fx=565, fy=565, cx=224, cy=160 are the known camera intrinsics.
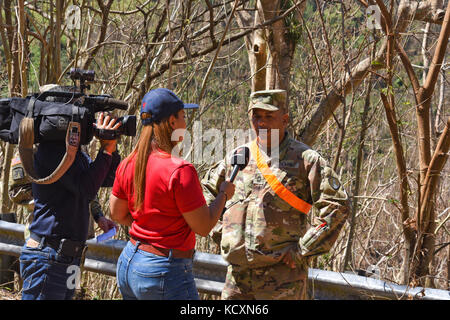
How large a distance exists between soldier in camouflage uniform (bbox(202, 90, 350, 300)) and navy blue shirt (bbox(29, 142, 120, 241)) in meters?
0.69

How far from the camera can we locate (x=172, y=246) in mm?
2539

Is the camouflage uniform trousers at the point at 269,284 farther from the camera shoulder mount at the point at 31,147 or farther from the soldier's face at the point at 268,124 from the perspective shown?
the camera shoulder mount at the point at 31,147

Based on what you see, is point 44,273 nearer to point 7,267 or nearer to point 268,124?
point 268,124

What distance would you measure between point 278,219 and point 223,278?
101 centimetres

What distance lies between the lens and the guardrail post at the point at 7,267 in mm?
4730

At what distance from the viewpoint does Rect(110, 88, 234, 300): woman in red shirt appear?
2479 mm

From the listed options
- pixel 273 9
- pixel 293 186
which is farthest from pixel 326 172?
pixel 273 9

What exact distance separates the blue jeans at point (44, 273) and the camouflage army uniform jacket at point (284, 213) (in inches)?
35.3

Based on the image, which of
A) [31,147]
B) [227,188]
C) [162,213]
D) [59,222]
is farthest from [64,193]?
[227,188]

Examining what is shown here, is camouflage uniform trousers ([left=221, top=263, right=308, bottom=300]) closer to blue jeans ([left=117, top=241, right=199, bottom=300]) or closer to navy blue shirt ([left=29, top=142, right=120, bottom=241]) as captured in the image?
blue jeans ([left=117, top=241, right=199, bottom=300])

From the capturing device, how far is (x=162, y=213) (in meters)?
2.54

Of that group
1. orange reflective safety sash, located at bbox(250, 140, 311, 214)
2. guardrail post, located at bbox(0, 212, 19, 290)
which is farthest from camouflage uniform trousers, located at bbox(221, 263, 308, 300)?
guardrail post, located at bbox(0, 212, 19, 290)

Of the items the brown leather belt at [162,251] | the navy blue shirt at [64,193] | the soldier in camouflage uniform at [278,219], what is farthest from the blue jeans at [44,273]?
the soldier in camouflage uniform at [278,219]

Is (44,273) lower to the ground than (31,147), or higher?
lower
